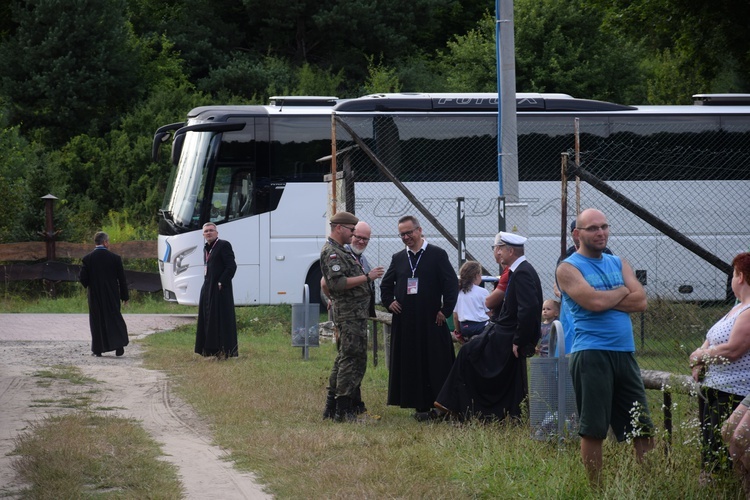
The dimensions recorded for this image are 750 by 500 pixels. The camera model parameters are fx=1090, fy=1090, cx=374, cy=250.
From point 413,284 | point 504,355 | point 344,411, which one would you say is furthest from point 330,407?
point 504,355

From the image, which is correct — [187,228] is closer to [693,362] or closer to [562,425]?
[562,425]

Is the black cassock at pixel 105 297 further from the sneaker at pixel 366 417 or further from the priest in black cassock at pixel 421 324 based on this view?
the priest in black cassock at pixel 421 324

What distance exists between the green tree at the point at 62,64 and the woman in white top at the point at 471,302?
26964mm

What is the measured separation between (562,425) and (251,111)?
46.7ft

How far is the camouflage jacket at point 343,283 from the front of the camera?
9352 mm

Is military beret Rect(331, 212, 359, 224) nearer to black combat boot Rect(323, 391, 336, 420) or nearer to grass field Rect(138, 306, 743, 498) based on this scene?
black combat boot Rect(323, 391, 336, 420)

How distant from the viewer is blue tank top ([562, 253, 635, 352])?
20.6 ft

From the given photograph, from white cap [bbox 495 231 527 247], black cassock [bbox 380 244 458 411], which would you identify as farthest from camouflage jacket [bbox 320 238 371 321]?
white cap [bbox 495 231 527 247]

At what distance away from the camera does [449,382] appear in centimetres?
892

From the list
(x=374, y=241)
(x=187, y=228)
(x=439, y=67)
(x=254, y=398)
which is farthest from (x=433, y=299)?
(x=439, y=67)

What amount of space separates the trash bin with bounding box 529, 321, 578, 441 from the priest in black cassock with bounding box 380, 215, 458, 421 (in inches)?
81.3

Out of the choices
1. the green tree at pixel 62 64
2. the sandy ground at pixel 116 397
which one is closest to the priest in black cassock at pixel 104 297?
the sandy ground at pixel 116 397

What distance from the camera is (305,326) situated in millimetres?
13898

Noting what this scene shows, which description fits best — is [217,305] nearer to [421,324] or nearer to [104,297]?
[104,297]
